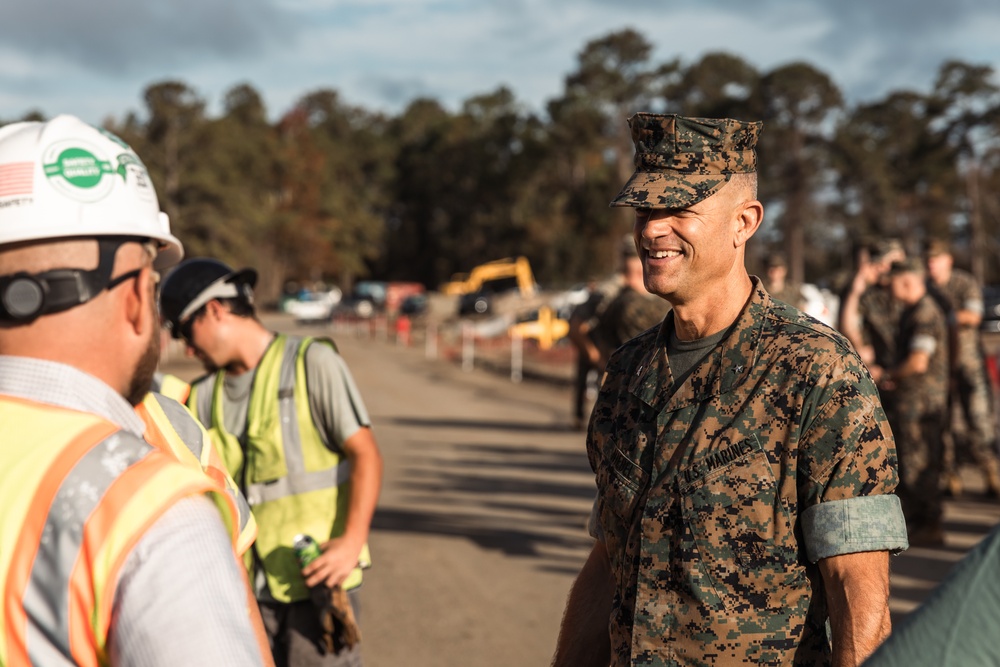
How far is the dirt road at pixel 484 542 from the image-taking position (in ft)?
22.3

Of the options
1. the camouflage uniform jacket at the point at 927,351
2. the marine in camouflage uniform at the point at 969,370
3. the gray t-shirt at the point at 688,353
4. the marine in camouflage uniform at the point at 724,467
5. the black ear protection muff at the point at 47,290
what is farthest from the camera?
the marine in camouflage uniform at the point at 969,370

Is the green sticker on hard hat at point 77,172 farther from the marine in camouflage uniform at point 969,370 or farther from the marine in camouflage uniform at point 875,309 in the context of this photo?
the marine in camouflage uniform at point 969,370

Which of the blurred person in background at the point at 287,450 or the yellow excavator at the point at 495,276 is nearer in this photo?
the blurred person in background at the point at 287,450

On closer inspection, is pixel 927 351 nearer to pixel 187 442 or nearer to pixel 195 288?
pixel 195 288

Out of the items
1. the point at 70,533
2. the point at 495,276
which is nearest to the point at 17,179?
the point at 70,533

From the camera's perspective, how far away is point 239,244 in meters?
63.6

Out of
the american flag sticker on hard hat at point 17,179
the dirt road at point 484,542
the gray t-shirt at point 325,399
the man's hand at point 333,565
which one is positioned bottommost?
the dirt road at point 484,542

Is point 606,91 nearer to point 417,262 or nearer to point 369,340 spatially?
point 417,262

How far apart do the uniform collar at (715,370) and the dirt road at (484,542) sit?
3847 mm

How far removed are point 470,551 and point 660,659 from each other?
6.38 metres

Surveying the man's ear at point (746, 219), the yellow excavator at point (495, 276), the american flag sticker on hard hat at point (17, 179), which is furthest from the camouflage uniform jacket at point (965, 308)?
the yellow excavator at point (495, 276)

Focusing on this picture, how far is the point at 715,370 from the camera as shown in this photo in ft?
8.93

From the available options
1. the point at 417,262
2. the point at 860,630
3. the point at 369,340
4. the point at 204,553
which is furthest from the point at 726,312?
the point at 417,262

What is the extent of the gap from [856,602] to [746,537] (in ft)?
0.91
